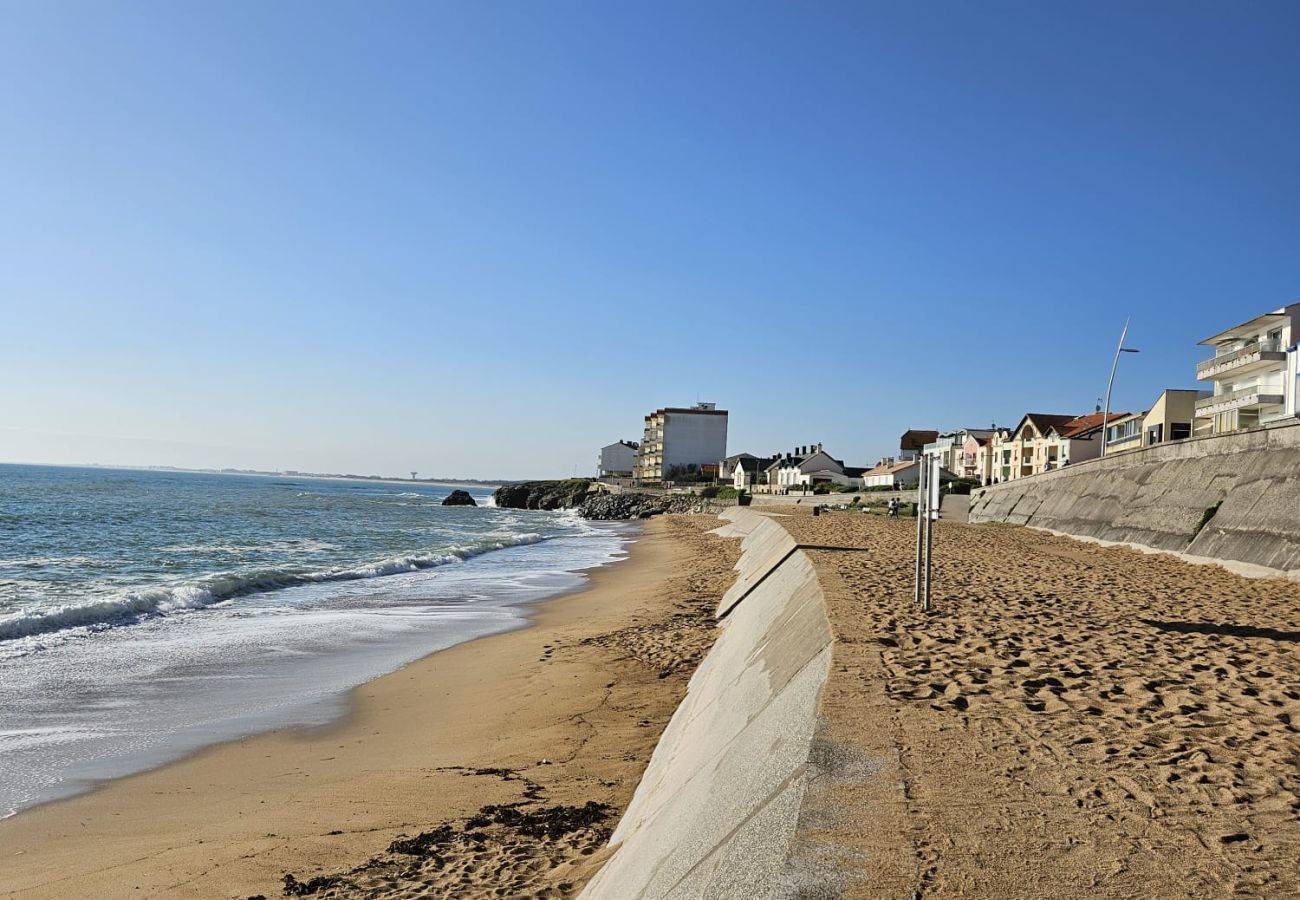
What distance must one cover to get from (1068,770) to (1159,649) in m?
4.40

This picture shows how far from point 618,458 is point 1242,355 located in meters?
124

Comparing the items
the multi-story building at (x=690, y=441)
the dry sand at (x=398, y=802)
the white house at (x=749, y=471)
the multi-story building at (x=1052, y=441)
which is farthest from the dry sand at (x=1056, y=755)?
the multi-story building at (x=690, y=441)

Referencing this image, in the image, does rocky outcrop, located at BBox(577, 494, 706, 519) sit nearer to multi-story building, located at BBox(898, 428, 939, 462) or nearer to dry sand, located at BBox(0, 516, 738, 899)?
multi-story building, located at BBox(898, 428, 939, 462)

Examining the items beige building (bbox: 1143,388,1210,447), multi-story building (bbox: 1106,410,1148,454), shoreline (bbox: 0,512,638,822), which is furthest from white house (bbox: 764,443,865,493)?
shoreline (bbox: 0,512,638,822)

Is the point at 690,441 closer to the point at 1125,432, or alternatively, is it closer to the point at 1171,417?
the point at 1125,432

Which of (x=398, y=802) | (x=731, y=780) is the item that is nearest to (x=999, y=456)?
(x=398, y=802)

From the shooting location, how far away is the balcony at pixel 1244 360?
4416 centimetres

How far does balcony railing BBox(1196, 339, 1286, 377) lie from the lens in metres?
44.7

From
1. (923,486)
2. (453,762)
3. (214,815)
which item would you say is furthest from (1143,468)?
(214,815)

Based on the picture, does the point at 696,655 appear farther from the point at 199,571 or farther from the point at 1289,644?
the point at 199,571

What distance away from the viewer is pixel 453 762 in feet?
27.0

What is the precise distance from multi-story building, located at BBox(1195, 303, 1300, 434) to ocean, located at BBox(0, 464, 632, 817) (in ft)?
105

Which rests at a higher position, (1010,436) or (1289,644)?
(1010,436)

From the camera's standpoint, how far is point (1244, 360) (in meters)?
45.8
